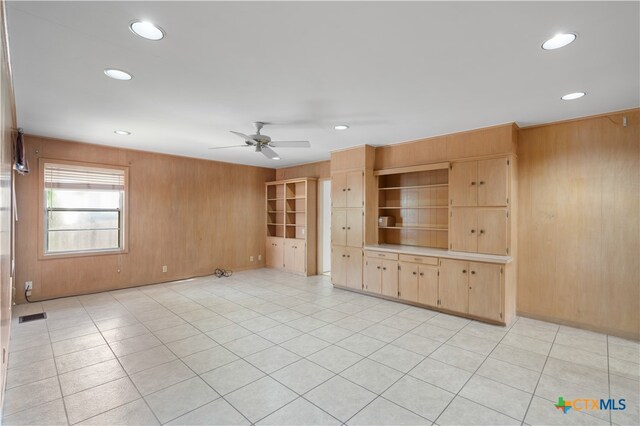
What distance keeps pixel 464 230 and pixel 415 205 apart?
105cm

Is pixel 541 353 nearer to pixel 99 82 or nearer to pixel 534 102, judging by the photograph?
pixel 534 102

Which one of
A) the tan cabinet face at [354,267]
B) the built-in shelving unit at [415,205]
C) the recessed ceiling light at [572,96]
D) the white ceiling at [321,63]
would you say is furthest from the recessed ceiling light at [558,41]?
the tan cabinet face at [354,267]

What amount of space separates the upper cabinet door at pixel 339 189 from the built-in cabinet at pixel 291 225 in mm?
1293

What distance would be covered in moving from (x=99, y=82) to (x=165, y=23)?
1.43 metres

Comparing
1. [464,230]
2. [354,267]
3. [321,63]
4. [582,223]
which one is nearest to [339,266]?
[354,267]

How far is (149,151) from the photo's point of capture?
19.8 ft

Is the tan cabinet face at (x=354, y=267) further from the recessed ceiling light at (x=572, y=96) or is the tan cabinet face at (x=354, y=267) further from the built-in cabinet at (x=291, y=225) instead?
the recessed ceiling light at (x=572, y=96)

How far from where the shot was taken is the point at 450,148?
461 cm

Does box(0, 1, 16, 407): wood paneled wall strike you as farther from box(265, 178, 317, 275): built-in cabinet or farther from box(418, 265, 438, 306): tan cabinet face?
box(265, 178, 317, 275): built-in cabinet

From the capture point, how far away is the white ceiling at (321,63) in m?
1.87

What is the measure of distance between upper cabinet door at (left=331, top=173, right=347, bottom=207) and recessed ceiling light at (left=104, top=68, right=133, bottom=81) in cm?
377

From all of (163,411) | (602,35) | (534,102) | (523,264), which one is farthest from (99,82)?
(523,264)

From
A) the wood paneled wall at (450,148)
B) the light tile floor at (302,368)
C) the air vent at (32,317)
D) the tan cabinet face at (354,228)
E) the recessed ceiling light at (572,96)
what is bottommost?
the light tile floor at (302,368)

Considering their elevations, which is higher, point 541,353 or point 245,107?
point 245,107
